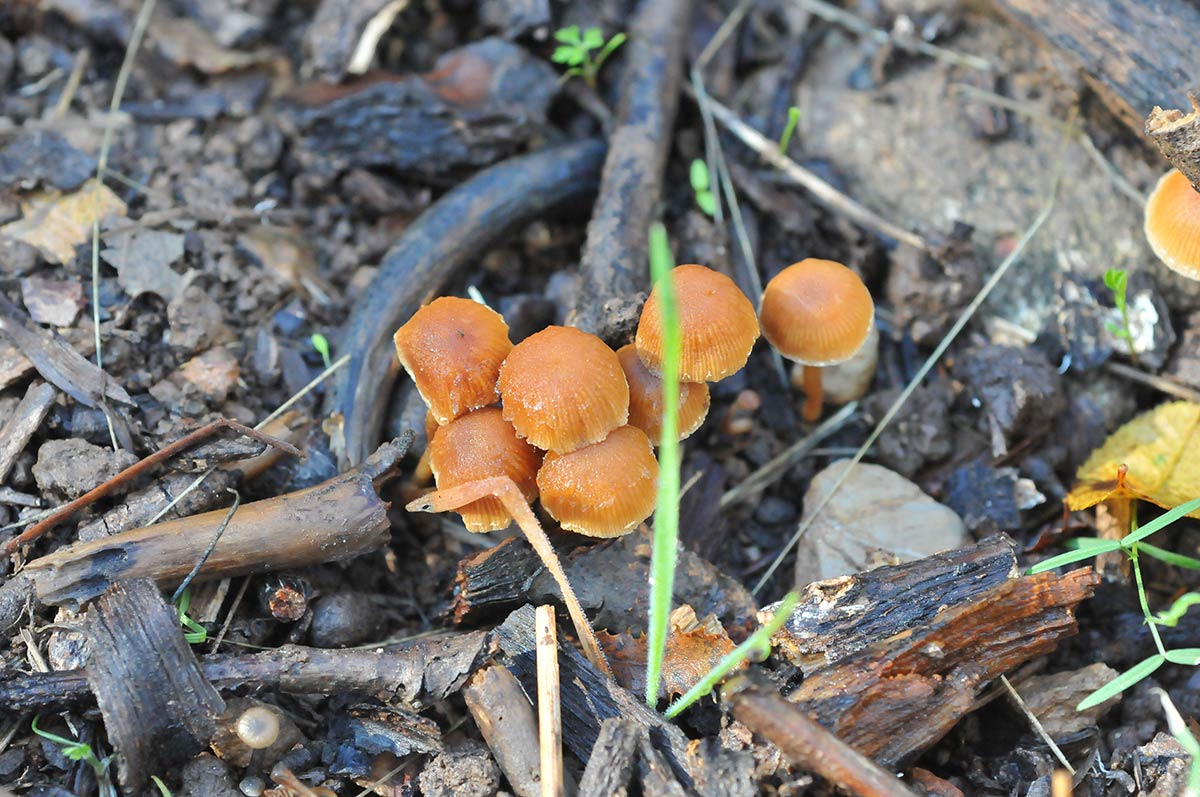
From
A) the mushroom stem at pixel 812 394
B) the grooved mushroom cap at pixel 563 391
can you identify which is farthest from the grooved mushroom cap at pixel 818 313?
the grooved mushroom cap at pixel 563 391

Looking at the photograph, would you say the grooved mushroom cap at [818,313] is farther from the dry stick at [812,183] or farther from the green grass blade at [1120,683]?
the green grass blade at [1120,683]

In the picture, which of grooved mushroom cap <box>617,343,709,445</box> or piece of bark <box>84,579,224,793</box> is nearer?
piece of bark <box>84,579,224,793</box>

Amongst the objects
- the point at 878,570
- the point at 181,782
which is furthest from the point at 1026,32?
the point at 181,782

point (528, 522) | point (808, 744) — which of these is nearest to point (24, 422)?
point (528, 522)

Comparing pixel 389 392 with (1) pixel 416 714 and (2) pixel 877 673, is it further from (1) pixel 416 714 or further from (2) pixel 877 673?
(2) pixel 877 673

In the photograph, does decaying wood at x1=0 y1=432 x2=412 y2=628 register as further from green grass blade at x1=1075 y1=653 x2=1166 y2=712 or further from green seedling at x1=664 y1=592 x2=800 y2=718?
green grass blade at x1=1075 y1=653 x2=1166 y2=712

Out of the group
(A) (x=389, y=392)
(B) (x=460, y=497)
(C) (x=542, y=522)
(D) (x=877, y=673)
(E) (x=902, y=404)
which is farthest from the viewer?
(E) (x=902, y=404)

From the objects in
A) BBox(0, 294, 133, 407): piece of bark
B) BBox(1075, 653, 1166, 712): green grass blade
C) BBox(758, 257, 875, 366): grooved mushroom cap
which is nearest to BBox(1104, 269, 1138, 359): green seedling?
BBox(758, 257, 875, 366): grooved mushroom cap
